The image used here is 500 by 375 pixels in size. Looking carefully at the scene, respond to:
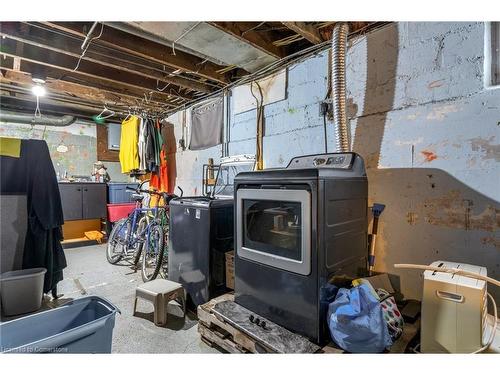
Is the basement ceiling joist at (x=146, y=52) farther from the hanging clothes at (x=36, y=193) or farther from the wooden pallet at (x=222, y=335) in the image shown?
the wooden pallet at (x=222, y=335)

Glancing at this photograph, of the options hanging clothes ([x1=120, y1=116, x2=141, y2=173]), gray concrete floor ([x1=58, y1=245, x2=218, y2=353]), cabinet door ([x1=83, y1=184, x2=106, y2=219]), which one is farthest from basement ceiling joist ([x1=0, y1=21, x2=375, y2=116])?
gray concrete floor ([x1=58, y1=245, x2=218, y2=353])

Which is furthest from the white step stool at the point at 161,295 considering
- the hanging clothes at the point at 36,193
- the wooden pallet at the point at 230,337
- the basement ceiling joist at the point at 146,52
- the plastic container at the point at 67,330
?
the basement ceiling joist at the point at 146,52

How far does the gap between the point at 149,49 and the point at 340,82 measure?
2027 millimetres

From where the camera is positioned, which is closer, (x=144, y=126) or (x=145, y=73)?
(x=145, y=73)

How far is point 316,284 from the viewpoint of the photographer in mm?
1436

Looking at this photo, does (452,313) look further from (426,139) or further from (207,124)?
(207,124)

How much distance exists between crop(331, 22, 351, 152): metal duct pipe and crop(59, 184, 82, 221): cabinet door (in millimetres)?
4825

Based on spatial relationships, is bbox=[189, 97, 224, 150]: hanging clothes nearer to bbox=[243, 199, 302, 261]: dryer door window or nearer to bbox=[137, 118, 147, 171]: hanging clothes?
bbox=[137, 118, 147, 171]: hanging clothes

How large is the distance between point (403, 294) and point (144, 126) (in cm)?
443

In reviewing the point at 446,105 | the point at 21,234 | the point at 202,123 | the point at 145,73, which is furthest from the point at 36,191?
the point at 446,105

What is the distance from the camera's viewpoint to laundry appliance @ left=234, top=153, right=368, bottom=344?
145cm

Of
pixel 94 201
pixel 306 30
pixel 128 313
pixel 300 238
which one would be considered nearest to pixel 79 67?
pixel 94 201
